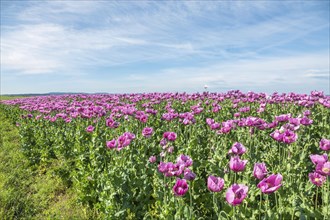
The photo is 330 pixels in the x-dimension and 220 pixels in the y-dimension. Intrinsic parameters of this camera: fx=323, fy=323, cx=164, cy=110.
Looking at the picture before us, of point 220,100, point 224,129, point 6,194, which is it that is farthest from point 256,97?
point 6,194

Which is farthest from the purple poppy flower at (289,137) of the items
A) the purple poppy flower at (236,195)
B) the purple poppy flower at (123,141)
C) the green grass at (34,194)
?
the green grass at (34,194)

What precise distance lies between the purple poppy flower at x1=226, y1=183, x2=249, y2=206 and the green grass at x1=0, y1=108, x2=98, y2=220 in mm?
3419

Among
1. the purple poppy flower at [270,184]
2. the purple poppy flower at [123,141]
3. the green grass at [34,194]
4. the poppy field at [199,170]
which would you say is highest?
the purple poppy flower at [123,141]

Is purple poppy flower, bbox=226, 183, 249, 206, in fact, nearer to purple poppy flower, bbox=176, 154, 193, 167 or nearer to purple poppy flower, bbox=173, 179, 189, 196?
purple poppy flower, bbox=173, 179, 189, 196

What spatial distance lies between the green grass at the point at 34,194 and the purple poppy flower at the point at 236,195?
11.2ft

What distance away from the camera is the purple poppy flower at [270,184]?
2927 millimetres

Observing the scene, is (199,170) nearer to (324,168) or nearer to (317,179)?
(317,179)

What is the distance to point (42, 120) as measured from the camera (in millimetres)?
12797

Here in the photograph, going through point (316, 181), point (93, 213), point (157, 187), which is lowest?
point (93, 213)

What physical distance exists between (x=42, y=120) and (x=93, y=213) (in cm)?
812

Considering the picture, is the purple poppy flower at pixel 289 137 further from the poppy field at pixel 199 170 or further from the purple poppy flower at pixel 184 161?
the purple poppy flower at pixel 184 161

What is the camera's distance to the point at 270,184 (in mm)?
2992

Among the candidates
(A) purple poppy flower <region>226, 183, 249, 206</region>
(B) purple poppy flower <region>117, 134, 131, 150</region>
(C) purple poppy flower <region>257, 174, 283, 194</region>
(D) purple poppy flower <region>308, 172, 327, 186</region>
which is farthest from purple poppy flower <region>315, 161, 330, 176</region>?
Result: (B) purple poppy flower <region>117, 134, 131, 150</region>

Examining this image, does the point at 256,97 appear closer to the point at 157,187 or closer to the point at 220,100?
the point at 220,100
